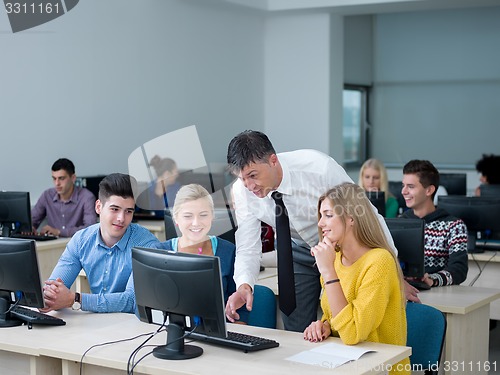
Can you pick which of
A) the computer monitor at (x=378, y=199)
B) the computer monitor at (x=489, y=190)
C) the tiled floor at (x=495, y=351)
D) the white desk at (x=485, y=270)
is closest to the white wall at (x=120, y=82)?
the computer monitor at (x=378, y=199)

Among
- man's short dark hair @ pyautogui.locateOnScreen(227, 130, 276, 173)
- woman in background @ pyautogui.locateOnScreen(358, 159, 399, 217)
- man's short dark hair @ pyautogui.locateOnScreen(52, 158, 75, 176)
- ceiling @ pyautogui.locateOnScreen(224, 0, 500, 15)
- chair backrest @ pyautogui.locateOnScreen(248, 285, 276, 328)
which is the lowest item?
→ chair backrest @ pyautogui.locateOnScreen(248, 285, 276, 328)

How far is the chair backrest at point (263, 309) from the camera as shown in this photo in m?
3.55

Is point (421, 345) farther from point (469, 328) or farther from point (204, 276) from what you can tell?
point (204, 276)

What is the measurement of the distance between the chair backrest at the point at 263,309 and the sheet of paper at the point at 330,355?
77cm

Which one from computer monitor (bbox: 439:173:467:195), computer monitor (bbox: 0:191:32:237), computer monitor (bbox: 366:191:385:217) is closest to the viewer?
computer monitor (bbox: 366:191:385:217)

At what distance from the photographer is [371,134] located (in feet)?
35.2

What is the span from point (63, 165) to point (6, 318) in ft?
10.9

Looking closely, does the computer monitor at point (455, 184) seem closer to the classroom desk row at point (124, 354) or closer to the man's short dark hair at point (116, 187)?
the man's short dark hair at point (116, 187)

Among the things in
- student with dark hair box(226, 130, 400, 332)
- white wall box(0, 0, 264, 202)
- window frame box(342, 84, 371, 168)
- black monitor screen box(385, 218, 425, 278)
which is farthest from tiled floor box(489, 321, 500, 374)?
window frame box(342, 84, 371, 168)

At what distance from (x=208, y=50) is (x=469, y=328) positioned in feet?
18.2

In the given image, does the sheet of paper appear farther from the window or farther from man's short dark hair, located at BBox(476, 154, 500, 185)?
the window

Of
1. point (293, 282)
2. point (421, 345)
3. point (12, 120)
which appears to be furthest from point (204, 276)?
point (12, 120)

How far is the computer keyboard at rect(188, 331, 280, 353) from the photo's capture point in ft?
9.06

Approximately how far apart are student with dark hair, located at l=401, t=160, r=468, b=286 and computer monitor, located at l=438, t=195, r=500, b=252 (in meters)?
0.88
